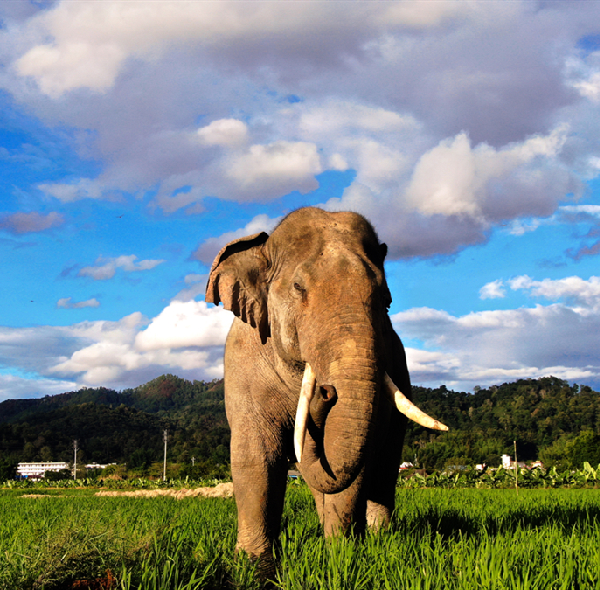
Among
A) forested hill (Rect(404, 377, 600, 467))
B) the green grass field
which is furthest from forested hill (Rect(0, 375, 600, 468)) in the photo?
the green grass field

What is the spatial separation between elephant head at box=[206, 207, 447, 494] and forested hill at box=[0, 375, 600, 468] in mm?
37898

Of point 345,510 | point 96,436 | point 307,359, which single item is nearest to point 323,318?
point 307,359

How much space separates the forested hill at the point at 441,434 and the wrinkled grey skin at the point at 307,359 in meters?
37.6

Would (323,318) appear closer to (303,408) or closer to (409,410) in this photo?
(303,408)

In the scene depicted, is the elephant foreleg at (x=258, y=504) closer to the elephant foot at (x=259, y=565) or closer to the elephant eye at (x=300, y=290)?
the elephant foot at (x=259, y=565)

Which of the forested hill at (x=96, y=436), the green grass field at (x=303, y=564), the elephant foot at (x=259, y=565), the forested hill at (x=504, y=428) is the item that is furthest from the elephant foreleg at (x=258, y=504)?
the forested hill at (x=96, y=436)

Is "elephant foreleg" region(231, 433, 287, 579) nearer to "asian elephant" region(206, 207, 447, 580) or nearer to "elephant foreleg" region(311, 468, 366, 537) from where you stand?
"asian elephant" region(206, 207, 447, 580)

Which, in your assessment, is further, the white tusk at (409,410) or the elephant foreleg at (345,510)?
the elephant foreleg at (345,510)

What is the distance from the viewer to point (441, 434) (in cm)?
6119

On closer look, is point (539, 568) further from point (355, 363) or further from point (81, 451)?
point (81, 451)

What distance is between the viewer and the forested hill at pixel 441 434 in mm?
55062

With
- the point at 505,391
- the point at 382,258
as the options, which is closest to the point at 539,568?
the point at 382,258

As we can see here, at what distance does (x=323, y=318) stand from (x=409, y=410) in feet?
2.90

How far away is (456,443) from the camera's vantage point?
58688 mm
